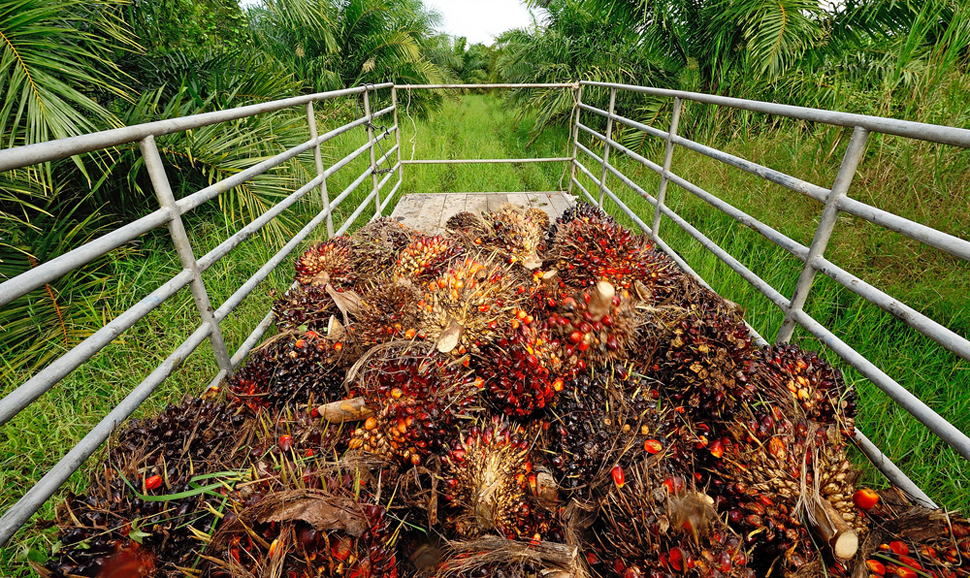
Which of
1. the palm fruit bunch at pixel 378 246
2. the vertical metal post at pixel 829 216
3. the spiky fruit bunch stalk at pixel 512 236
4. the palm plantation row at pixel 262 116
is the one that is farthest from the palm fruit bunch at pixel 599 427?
the palm plantation row at pixel 262 116

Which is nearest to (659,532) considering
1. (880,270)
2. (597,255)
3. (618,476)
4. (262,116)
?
(618,476)

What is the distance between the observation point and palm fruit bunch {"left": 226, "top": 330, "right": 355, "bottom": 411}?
1.38 m

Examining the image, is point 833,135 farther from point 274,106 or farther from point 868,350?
point 274,106

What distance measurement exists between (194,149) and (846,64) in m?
7.15

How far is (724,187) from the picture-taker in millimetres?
4168

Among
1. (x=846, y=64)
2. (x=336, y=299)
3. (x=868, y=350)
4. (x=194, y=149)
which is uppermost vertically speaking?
(x=846, y=64)

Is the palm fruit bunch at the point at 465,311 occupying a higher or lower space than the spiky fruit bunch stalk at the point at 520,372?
higher

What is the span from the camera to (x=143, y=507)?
955 mm

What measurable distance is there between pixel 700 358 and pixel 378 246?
139cm

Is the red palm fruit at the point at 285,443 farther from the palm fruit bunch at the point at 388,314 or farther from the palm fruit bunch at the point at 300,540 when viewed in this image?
the palm fruit bunch at the point at 388,314

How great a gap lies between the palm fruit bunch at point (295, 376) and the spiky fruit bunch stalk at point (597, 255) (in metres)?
0.83

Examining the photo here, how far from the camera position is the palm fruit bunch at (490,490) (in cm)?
103

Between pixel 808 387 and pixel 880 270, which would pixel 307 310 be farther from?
pixel 880 270

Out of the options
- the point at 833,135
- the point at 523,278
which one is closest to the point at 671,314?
the point at 523,278
